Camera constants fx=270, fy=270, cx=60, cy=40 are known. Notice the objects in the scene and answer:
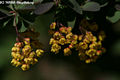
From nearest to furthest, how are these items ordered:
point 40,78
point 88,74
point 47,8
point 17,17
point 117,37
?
point 47,8 → point 17,17 → point 117,37 → point 88,74 → point 40,78

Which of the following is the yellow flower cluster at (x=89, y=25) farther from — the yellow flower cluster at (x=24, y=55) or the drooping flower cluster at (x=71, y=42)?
the yellow flower cluster at (x=24, y=55)

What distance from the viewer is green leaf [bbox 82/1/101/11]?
135 centimetres

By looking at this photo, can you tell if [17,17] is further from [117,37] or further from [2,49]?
[2,49]

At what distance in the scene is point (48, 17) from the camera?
2.81 metres

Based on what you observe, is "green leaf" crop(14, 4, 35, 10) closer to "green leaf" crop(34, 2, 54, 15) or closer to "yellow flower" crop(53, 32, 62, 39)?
"green leaf" crop(34, 2, 54, 15)

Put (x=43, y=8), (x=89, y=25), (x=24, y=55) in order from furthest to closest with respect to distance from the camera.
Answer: (x=89, y=25) → (x=24, y=55) → (x=43, y=8)

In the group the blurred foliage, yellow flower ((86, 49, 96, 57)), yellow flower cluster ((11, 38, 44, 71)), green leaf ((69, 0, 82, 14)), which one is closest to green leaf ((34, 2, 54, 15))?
the blurred foliage

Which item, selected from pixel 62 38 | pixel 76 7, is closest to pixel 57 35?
pixel 62 38

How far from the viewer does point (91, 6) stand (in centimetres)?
136

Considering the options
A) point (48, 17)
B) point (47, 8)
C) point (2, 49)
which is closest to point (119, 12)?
point (47, 8)

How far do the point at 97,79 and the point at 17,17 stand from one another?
230 cm

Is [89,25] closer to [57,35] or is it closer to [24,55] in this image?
[57,35]

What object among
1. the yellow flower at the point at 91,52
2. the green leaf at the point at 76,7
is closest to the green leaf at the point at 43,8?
the green leaf at the point at 76,7

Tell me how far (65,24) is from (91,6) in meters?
0.19
